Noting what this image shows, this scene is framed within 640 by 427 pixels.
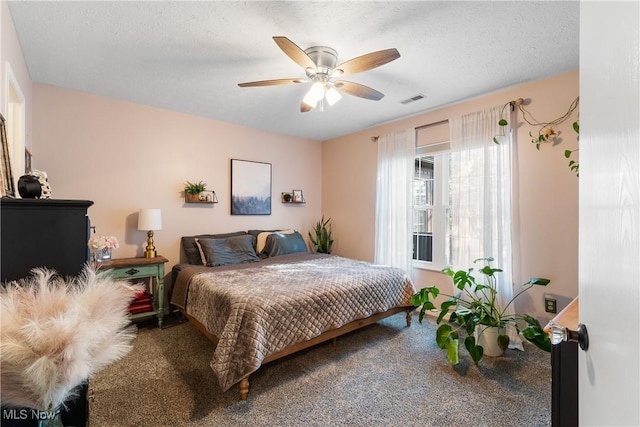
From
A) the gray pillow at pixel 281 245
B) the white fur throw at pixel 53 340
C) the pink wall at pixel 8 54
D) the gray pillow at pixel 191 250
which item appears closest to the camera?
the white fur throw at pixel 53 340

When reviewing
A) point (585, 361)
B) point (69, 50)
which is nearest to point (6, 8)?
point (69, 50)

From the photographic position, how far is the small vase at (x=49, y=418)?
694 millimetres

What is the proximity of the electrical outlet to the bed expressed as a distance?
122 cm

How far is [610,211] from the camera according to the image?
589 mm

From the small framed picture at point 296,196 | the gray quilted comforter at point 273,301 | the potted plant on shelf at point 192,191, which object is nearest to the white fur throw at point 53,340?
the gray quilted comforter at point 273,301

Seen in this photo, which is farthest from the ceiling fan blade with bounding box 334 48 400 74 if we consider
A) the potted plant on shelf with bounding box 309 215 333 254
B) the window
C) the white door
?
the potted plant on shelf with bounding box 309 215 333 254

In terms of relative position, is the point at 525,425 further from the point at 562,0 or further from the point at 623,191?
the point at 562,0

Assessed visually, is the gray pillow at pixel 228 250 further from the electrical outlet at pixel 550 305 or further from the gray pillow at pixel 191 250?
the electrical outlet at pixel 550 305

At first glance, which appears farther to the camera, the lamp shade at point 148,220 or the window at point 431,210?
the window at point 431,210

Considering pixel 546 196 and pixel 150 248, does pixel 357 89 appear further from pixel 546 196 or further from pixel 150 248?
pixel 150 248

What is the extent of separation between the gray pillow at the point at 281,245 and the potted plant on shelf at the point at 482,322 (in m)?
1.90

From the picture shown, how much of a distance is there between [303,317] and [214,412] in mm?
808

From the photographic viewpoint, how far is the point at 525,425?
1.67 meters

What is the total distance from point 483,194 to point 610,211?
103 inches
